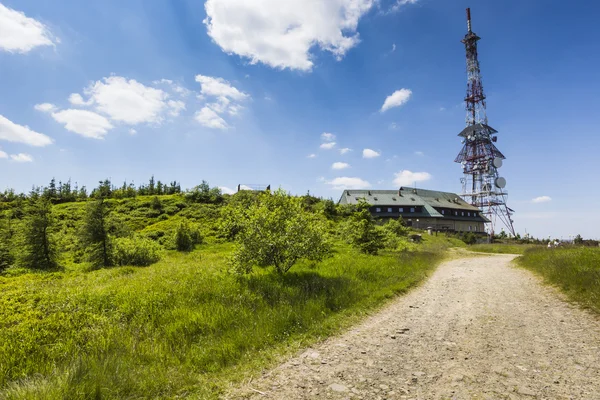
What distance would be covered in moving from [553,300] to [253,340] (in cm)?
1014

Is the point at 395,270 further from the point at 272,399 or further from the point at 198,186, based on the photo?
the point at 198,186

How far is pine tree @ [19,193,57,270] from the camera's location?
65.3 feet

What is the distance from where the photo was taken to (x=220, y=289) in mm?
9992

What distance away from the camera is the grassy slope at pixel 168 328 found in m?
5.17

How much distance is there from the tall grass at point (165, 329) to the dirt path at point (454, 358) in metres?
0.96

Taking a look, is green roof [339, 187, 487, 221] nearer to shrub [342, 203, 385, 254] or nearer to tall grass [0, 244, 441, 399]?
shrub [342, 203, 385, 254]

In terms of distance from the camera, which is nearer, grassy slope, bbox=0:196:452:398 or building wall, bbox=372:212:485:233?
grassy slope, bbox=0:196:452:398

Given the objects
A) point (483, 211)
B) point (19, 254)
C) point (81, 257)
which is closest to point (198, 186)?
point (81, 257)

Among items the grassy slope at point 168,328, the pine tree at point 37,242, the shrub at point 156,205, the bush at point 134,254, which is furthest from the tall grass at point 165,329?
the shrub at point 156,205

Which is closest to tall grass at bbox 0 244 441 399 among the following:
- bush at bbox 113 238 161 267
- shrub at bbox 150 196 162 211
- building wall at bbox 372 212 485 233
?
bush at bbox 113 238 161 267

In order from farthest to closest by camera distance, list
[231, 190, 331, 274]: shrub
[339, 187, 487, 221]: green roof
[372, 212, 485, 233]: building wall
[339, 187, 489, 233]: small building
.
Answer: [339, 187, 487, 221]: green roof
[339, 187, 489, 233]: small building
[372, 212, 485, 233]: building wall
[231, 190, 331, 274]: shrub

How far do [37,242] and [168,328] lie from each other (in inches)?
768

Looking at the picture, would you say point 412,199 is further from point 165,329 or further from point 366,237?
point 165,329

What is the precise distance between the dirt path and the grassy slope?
942mm
